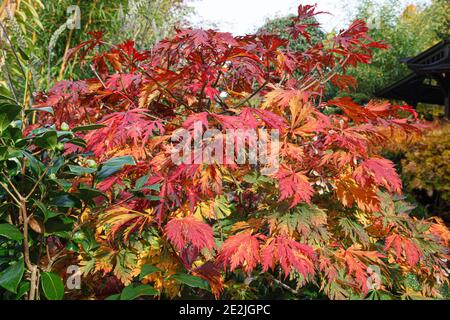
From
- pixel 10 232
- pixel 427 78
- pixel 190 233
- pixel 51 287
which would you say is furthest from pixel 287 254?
pixel 427 78

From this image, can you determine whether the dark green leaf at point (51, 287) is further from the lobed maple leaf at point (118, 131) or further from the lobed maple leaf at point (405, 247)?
the lobed maple leaf at point (405, 247)

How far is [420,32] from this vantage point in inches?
615

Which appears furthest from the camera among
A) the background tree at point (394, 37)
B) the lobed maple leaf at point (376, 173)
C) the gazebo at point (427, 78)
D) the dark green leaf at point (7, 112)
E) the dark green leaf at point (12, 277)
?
the background tree at point (394, 37)

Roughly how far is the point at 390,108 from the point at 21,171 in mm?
1270

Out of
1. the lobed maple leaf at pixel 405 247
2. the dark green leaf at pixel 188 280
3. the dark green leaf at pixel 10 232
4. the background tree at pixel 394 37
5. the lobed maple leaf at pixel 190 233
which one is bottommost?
the dark green leaf at pixel 188 280

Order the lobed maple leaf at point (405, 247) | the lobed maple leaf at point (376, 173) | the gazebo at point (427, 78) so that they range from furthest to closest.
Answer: the gazebo at point (427, 78)
the lobed maple leaf at point (405, 247)
the lobed maple leaf at point (376, 173)

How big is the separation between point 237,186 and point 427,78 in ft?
29.3

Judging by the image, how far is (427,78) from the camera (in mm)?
9336

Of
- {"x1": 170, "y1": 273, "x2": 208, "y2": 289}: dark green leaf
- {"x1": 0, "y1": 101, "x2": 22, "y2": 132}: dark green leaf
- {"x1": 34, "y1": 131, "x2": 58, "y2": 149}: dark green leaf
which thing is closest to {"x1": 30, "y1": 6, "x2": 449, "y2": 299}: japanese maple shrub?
{"x1": 170, "y1": 273, "x2": 208, "y2": 289}: dark green leaf

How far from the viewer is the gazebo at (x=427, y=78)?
7.46 m

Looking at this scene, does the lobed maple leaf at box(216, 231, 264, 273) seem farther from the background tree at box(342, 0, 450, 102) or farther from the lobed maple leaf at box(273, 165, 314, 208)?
the background tree at box(342, 0, 450, 102)

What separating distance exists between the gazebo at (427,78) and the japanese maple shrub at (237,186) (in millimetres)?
6237

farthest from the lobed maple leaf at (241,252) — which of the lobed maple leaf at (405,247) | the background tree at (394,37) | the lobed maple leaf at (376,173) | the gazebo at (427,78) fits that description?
the background tree at (394,37)
